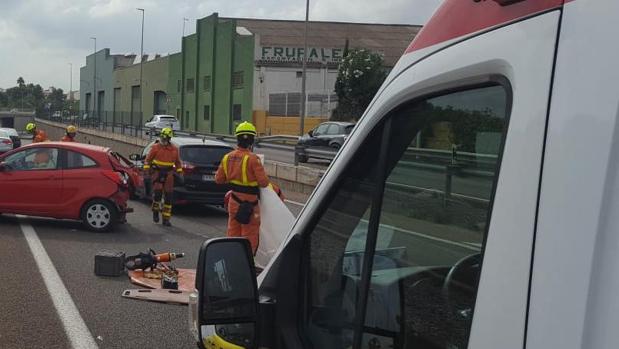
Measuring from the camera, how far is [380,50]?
63.3m

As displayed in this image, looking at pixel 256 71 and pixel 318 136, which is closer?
pixel 318 136

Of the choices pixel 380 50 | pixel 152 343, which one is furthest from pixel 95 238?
pixel 380 50

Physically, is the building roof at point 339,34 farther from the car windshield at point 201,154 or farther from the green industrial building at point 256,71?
the car windshield at point 201,154

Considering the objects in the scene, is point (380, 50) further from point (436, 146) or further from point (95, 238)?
point (436, 146)

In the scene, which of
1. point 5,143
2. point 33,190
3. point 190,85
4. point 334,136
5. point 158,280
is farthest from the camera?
point 190,85

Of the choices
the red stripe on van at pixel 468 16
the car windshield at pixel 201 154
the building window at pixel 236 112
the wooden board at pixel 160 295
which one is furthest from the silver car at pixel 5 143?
the red stripe on van at pixel 468 16

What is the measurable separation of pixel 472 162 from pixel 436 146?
190 mm

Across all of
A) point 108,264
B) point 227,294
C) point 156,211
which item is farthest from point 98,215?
point 227,294

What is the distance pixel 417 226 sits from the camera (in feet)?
5.84

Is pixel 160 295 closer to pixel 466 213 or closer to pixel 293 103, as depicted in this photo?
pixel 466 213

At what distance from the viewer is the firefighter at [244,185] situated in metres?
8.17

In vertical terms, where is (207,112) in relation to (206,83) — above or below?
below

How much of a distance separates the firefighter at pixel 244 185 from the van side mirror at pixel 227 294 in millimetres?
5922

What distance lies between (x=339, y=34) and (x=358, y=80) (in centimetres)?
2217
